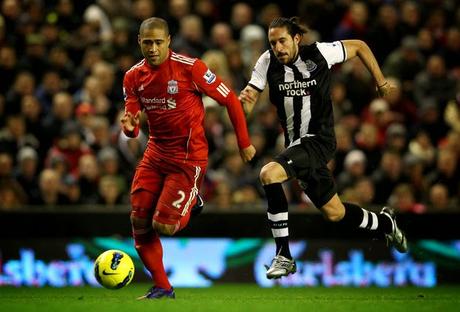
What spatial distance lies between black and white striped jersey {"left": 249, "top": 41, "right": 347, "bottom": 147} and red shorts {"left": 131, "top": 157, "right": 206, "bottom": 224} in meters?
0.96

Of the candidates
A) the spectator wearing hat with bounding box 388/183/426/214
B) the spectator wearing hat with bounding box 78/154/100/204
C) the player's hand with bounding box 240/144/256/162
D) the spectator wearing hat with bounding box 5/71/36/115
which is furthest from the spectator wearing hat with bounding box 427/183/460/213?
the spectator wearing hat with bounding box 5/71/36/115

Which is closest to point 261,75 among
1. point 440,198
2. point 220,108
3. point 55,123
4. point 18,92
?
point 440,198

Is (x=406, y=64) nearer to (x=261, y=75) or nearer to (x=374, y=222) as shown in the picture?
(x=374, y=222)

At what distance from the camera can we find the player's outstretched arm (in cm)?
1004

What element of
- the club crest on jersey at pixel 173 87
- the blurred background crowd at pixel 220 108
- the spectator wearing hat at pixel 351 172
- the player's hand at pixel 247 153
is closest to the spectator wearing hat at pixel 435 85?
the blurred background crowd at pixel 220 108

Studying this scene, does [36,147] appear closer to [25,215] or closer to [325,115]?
[25,215]

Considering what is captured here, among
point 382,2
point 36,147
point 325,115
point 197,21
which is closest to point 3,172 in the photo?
point 36,147

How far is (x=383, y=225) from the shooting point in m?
10.7

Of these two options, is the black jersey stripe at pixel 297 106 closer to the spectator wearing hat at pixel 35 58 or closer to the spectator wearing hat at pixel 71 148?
the spectator wearing hat at pixel 71 148

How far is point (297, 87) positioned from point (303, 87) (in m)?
0.06

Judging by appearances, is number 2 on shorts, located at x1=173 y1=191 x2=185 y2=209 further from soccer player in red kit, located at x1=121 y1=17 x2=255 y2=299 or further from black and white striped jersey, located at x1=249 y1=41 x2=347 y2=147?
Result: black and white striped jersey, located at x1=249 y1=41 x2=347 y2=147

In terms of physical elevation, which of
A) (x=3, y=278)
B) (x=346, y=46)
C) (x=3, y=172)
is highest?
(x=346, y=46)

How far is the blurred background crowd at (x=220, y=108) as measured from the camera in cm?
1404

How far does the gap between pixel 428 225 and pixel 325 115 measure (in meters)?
3.68
